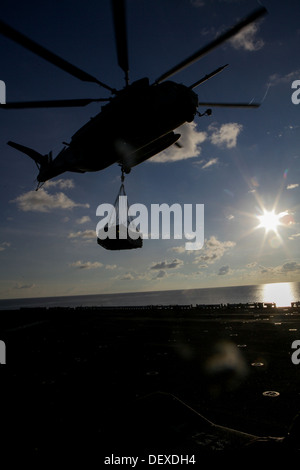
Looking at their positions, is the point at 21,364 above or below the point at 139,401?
below

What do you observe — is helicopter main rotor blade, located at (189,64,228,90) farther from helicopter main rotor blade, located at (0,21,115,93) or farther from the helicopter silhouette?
helicopter main rotor blade, located at (0,21,115,93)

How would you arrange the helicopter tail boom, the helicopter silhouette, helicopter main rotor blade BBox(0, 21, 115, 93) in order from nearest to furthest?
helicopter main rotor blade BBox(0, 21, 115, 93) → the helicopter silhouette → the helicopter tail boom

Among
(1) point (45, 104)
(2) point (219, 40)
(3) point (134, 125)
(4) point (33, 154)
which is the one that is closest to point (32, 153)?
(4) point (33, 154)

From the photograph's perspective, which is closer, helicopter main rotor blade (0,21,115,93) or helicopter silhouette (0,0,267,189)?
helicopter main rotor blade (0,21,115,93)

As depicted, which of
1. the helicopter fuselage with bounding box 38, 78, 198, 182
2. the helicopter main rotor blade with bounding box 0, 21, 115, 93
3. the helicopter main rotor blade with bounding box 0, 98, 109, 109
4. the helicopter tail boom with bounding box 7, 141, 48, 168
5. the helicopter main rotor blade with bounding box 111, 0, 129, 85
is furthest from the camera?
the helicopter tail boom with bounding box 7, 141, 48, 168

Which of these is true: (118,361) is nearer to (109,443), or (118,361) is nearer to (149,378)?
(149,378)

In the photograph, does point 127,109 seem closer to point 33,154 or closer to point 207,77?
point 207,77

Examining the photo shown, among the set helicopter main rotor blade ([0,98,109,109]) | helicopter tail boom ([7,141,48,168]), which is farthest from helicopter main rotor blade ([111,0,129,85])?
helicopter tail boom ([7,141,48,168])
